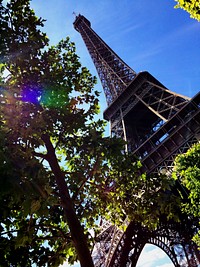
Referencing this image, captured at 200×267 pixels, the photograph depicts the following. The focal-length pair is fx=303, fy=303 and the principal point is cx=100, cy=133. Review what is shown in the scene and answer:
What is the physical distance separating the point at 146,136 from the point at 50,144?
31764 millimetres

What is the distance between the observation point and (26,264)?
7.89 meters

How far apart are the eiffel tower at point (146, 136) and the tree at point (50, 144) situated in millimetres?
9787

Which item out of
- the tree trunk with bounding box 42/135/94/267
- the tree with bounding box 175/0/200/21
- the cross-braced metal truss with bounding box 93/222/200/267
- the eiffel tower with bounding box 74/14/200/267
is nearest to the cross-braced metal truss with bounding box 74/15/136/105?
the eiffel tower with bounding box 74/14/200/267

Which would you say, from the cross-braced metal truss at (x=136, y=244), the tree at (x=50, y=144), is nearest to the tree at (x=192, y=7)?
the tree at (x=50, y=144)

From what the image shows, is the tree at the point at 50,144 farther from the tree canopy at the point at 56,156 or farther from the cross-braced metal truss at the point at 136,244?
the cross-braced metal truss at the point at 136,244

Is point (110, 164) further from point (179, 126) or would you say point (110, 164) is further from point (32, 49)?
point (179, 126)

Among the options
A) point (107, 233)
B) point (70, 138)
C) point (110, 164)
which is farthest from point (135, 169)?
point (107, 233)

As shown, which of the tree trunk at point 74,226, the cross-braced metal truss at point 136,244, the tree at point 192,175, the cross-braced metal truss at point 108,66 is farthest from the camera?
the cross-braced metal truss at point 108,66

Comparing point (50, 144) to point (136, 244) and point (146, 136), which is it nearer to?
point (136, 244)

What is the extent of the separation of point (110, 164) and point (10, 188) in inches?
180

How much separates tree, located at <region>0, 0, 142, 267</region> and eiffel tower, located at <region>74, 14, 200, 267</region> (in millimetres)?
9787

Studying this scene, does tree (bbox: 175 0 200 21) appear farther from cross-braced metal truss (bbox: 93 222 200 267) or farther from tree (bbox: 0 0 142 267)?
cross-braced metal truss (bbox: 93 222 200 267)

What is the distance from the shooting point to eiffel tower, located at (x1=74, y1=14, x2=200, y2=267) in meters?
28.9

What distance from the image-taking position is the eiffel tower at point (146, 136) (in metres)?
28.9
